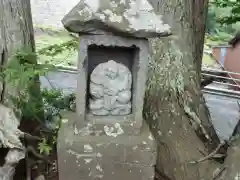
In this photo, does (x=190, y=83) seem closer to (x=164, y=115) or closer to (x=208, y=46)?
(x=164, y=115)

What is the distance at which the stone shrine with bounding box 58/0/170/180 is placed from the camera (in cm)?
242

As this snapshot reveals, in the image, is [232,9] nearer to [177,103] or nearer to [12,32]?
[177,103]

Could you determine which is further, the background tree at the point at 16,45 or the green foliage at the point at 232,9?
the green foliage at the point at 232,9

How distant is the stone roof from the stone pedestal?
0.69m

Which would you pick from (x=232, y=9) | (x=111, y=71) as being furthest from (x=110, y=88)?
(x=232, y=9)

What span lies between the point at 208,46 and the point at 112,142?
8058mm

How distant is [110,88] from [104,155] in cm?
44

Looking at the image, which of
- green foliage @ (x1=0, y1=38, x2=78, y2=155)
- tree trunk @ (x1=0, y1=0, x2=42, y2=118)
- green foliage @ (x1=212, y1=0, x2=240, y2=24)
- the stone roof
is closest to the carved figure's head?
the stone roof

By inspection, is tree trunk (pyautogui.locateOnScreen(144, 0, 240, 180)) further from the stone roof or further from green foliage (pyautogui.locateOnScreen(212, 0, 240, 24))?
the stone roof

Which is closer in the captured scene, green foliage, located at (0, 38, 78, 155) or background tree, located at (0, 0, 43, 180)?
green foliage, located at (0, 38, 78, 155)

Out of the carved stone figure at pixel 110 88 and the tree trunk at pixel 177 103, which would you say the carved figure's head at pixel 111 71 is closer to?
the carved stone figure at pixel 110 88

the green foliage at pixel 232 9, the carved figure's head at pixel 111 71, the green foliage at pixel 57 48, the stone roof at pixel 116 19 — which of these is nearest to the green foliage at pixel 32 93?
the green foliage at pixel 57 48

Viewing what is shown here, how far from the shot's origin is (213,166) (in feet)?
11.0

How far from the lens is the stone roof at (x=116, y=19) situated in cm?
225
